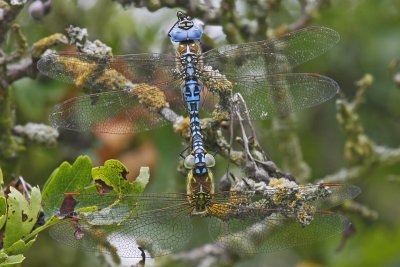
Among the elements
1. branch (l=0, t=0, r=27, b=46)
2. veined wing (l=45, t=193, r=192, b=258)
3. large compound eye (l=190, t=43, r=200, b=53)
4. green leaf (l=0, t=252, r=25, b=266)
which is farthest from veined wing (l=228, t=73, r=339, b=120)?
green leaf (l=0, t=252, r=25, b=266)

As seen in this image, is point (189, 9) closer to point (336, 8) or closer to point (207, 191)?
point (207, 191)

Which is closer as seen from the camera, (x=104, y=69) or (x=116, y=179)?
(x=116, y=179)

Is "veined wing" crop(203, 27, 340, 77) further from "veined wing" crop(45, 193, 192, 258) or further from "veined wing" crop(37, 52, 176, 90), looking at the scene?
"veined wing" crop(45, 193, 192, 258)

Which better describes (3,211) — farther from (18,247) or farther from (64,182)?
(64,182)

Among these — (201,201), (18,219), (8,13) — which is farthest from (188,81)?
(18,219)

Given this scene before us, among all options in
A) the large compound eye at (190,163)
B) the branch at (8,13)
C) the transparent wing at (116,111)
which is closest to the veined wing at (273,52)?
the transparent wing at (116,111)

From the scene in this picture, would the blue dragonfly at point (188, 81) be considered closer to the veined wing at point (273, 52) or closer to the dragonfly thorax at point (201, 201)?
the veined wing at point (273, 52)

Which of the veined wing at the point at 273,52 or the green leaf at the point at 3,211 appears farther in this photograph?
the veined wing at the point at 273,52
